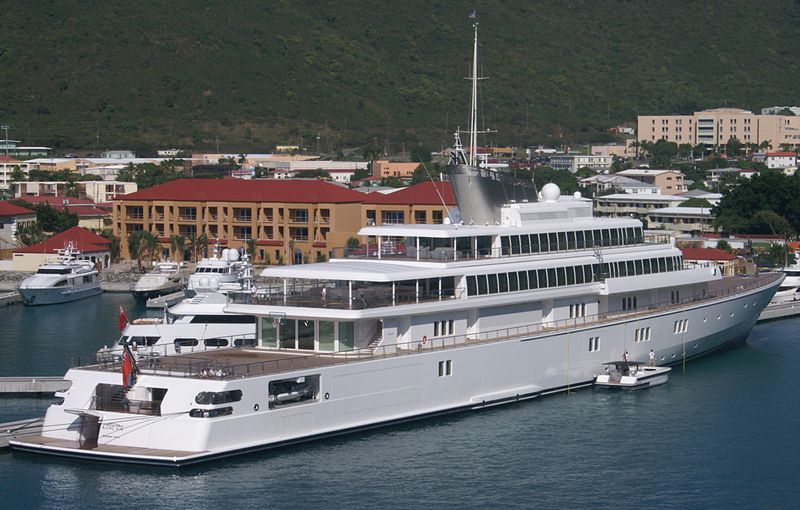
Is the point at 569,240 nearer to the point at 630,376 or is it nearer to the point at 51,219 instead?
the point at 630,376

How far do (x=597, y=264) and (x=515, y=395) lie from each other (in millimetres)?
5142

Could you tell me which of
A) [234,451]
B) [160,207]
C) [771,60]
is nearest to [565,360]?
[234,451]

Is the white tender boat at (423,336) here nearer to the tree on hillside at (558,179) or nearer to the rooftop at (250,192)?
the rooftop at (250,192)

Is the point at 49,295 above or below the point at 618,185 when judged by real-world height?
below

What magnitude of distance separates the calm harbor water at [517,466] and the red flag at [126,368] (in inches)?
69.0

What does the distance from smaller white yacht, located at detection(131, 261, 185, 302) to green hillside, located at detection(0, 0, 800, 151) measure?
208ft

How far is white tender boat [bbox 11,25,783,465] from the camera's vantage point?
1112 inches

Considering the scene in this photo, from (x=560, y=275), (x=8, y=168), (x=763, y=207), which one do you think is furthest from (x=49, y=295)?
(x=8, y=168)

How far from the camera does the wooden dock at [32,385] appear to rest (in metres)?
35.4

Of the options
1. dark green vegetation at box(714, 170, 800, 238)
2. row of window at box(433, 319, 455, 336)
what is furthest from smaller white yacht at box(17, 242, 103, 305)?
dark green vegetation at box(714, 170, 800, 238)

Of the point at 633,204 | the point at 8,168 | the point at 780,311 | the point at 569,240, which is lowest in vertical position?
the point at 780,311

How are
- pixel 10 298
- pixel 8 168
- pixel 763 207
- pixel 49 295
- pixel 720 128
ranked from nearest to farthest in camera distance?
1. pixel 49 295
2. pixel 10 298
3. pixel 763 207
4. pixel 8 168
5. pixel 720 128

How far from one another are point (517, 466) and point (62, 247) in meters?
43.5

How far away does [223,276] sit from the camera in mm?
47312
